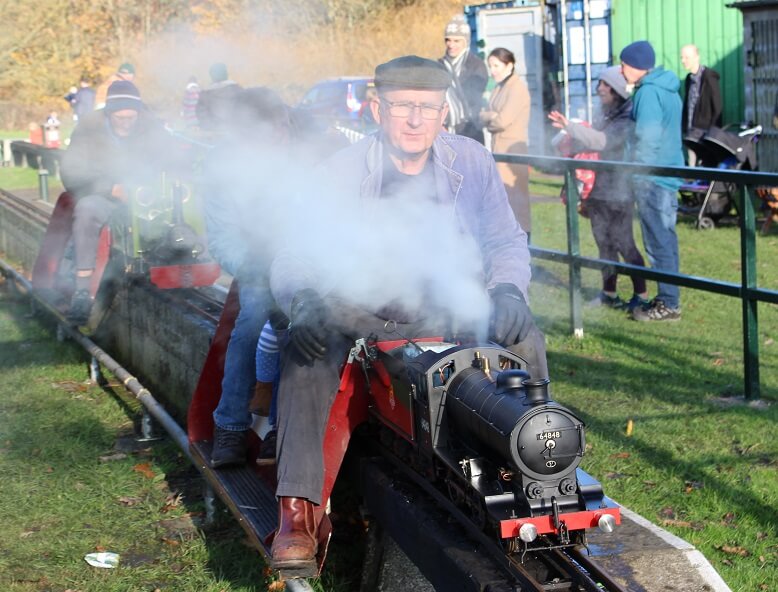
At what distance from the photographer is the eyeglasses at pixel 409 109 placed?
385cm

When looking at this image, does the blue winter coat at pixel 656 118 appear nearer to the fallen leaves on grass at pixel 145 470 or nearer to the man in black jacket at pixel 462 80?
the man in black jacket at pixel 462 80

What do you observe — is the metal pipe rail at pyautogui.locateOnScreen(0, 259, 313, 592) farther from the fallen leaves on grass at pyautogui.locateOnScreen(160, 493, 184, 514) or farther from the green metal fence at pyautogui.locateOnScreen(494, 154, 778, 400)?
the green metal fence at pyautogui.locateOnScreen(494, 154, 778, 400)

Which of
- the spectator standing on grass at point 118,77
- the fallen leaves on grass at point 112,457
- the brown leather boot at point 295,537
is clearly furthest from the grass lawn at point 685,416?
the spectator standing on grass at point 118,77

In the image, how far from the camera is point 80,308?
786cm

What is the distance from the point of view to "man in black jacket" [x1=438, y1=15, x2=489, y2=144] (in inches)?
362

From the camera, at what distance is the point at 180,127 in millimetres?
9008

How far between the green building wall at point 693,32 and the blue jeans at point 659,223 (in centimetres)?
922

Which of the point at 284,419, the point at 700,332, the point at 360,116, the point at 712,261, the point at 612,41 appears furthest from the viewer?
the point at 360,116

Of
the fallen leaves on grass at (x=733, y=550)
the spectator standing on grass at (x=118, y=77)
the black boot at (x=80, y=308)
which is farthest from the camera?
the black boot at (x=80, y=308)

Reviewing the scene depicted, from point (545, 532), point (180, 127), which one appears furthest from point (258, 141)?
point (180, 127)

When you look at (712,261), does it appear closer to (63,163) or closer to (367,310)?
(63,163)

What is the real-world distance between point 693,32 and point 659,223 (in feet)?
33.2

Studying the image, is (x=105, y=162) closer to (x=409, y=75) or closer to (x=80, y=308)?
(x=80, y=308)

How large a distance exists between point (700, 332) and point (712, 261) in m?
2.75
